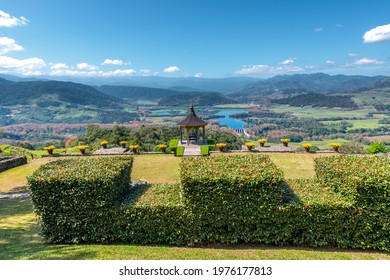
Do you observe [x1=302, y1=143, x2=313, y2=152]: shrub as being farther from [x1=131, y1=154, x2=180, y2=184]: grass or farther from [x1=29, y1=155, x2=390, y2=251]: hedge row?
[x1=29, y1=155, x2=390, y2=251]: hedge row

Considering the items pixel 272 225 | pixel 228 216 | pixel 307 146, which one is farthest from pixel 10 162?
pixel 307 146

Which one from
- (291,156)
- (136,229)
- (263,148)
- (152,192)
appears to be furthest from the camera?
(263,148)

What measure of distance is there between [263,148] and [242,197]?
12693 millimetres

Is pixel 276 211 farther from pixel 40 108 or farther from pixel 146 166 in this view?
pixel 40 108

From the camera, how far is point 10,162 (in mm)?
15227

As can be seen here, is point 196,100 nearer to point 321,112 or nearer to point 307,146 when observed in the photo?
point 321,112

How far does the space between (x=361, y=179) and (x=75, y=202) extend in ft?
21.2

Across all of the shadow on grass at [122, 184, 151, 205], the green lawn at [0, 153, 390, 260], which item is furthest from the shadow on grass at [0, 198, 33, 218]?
the shadow on grass at [122, 184, 151, 205]

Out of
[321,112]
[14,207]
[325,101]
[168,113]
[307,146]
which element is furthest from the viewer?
[168,113]

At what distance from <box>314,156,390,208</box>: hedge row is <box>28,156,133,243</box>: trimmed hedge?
18.1 ft

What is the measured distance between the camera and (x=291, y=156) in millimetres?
15500

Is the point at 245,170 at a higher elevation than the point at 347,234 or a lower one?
higher

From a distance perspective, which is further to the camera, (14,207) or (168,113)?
(168,113)
